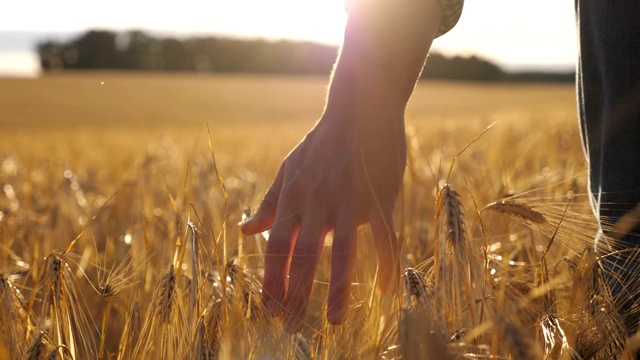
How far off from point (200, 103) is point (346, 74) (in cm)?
2380

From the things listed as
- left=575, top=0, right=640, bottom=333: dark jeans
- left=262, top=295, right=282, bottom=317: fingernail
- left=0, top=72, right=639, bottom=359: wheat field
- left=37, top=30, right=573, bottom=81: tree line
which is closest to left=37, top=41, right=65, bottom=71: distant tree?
left=37, top=30, right=573, bottom=81: tree line

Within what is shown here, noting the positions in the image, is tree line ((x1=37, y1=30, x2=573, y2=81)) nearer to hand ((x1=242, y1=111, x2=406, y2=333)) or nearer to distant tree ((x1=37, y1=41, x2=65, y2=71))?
distant tree ((x1=37, y1=41, x2=65, y2=71))

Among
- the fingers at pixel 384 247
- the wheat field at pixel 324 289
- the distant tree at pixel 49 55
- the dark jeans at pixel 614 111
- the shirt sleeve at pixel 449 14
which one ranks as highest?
the shirt sleeve at pixel 449 14

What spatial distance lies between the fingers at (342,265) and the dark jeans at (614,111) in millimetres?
462

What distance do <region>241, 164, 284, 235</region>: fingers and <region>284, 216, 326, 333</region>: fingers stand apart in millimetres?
116

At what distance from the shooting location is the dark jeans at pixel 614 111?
4.21 feet

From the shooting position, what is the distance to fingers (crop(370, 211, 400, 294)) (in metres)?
1.07

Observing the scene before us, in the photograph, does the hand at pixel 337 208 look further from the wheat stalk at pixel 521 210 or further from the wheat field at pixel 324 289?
the wheat stalk at pixel 521 210

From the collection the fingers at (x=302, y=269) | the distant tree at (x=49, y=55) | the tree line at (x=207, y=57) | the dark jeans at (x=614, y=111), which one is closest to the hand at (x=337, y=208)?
the fingers at (x=302, y=269)

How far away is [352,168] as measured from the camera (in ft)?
3.50

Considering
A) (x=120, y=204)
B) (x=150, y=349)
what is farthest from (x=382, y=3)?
(x=120, y=204)

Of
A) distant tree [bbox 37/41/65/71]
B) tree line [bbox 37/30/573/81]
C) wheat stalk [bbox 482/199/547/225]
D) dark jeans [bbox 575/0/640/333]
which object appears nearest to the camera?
wheat stalk [bbox 482/199/547/225]

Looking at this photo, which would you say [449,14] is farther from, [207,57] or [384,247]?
[207,57]

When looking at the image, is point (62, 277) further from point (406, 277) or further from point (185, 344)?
point (406, 277)
